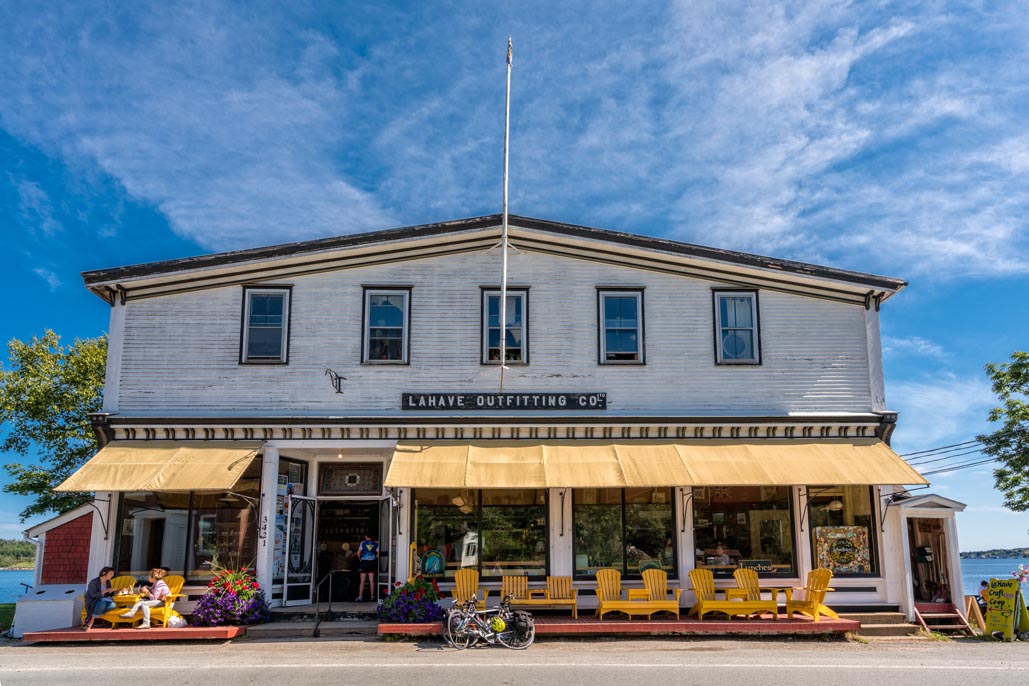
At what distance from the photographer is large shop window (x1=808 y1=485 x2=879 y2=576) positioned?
18203mm

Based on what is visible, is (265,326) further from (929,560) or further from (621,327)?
(929,560)

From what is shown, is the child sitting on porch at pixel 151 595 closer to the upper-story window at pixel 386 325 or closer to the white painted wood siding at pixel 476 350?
the white painted wood siding at pixel 476 350

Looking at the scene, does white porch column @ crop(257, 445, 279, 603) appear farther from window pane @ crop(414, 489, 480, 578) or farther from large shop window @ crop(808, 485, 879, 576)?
large shop window @ crop(808, 485, 879, 576)

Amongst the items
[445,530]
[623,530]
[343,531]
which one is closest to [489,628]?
[445,530]

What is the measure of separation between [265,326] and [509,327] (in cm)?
520

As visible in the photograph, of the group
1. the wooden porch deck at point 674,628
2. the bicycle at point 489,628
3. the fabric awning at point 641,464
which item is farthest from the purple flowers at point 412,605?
the fabric awning at point 641,464

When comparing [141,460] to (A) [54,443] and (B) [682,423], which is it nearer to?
(B) [682,423]

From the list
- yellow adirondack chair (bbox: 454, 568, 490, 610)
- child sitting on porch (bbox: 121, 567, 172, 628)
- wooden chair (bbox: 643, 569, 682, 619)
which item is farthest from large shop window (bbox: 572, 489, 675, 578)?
child sitting on porch (bbox: 121, 567, 172, 628)

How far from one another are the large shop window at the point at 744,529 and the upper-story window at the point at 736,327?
281 centimetres

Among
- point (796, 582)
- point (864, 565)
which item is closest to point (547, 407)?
point (796, 582)

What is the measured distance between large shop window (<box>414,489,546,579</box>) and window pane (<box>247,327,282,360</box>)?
425 cm

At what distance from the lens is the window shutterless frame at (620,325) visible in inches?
742

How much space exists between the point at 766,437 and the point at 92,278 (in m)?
14.5

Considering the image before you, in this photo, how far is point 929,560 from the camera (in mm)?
20156
